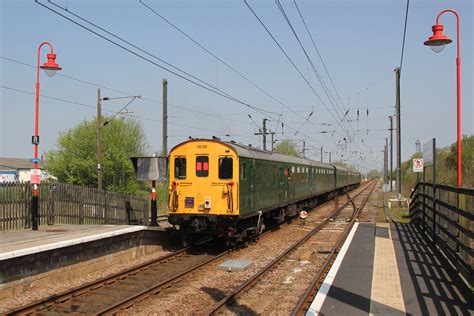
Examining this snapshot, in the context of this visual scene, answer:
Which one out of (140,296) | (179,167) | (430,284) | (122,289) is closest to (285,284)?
(430,284)

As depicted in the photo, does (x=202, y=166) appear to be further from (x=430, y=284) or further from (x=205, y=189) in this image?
(x=430, y=284)

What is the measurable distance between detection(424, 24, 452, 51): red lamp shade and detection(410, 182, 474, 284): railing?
332 cm

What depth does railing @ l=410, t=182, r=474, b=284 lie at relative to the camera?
25.2 ft

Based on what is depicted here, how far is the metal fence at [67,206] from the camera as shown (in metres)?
11.9

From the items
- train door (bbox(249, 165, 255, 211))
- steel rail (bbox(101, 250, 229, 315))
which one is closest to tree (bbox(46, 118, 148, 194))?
train door (bbox(249, 165, 255, 211))

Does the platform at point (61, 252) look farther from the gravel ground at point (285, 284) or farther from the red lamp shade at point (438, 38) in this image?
the red lamp shade at point (438, 38)

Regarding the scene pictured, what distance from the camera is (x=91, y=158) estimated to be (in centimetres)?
3428

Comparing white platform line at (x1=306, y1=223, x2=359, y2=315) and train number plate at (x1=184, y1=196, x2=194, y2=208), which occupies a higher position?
train number plate at (x1=184, y1=196, x2=194, y2=208)

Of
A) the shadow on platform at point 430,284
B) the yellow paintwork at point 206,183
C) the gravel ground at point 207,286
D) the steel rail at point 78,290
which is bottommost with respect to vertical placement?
the gravel ground at point 207,286

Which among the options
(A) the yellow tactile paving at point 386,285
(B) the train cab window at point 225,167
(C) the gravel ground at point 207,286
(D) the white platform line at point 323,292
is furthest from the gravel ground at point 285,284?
(B) the train cab window at point 225,167

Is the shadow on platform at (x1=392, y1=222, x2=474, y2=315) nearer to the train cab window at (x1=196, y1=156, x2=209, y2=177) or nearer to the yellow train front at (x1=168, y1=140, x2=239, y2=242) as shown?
the yellow train front at (x1=168, y1=140, x2=239, y2=242)

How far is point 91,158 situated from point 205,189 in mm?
23679

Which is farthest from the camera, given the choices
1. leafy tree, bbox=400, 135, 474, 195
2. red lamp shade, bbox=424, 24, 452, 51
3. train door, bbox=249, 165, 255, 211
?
leafy tree, bbox=400, 135, 474, 195

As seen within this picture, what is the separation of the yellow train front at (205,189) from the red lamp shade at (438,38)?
5.53 metres
